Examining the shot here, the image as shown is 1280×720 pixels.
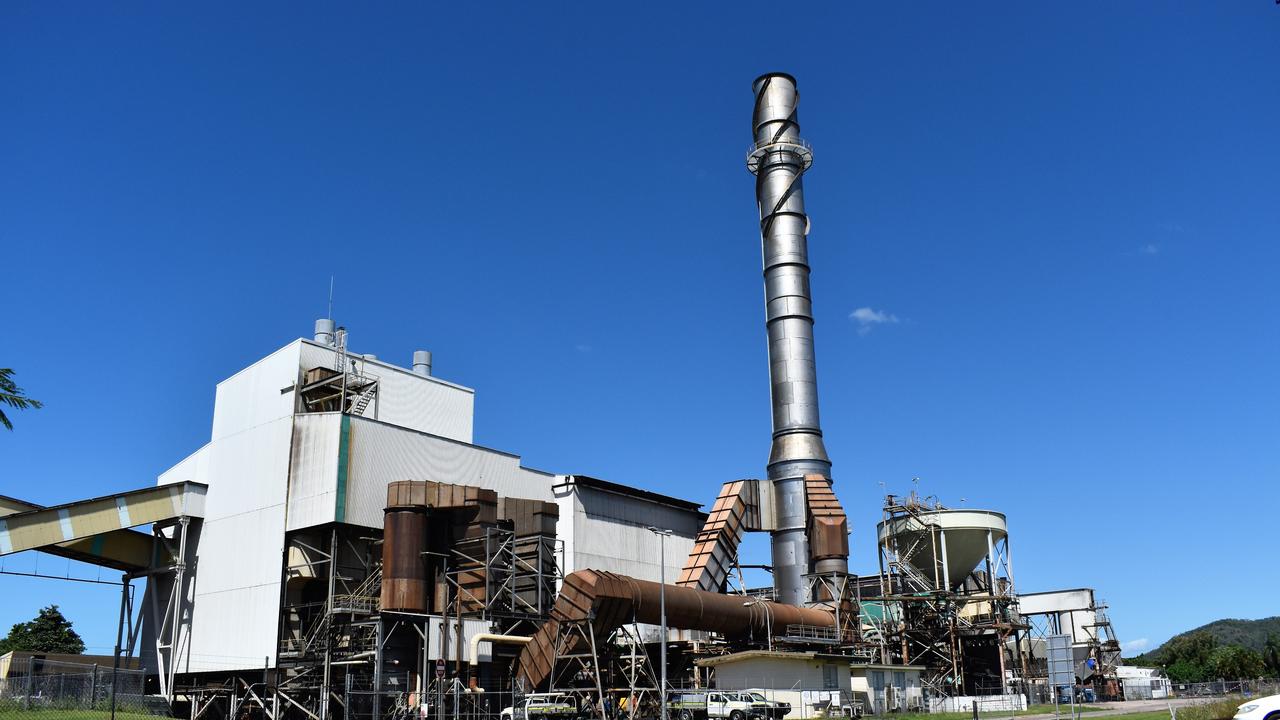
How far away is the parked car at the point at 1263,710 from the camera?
20.7 m

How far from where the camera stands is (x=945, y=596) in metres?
71.2

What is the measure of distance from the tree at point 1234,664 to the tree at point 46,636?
118 metres

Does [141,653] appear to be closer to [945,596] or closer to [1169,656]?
[945,596]

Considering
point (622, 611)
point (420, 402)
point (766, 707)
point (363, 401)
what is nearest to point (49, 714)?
point (622, 611)

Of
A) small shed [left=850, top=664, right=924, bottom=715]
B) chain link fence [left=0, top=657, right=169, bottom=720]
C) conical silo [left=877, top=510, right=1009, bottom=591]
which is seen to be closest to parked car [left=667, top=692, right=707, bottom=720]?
small shed [left=850, top=664, right=924, bottom=715]

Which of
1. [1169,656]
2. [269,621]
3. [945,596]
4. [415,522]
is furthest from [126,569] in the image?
[1169,656]

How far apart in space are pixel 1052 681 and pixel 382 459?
43.0 meters

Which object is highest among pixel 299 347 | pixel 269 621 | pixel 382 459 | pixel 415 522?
pixel 299 347

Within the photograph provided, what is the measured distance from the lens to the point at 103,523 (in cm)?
6069

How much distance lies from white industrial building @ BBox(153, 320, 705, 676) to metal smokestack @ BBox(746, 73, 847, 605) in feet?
36.9

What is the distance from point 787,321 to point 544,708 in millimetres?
34535

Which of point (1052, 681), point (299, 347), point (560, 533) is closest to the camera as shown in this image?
point (1052, 681)

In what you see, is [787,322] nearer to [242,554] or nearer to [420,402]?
[420,402]

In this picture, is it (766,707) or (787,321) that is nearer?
(766,707)
